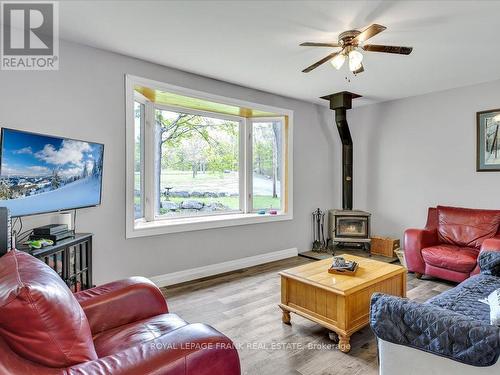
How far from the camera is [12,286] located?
3.20 ft

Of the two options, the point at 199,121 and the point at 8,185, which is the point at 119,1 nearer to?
the point at 8,185

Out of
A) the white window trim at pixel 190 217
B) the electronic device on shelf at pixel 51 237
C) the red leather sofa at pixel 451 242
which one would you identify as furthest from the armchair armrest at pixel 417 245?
the electronic device on shelf at pixel 51 237

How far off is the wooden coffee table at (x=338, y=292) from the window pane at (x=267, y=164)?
2.19m

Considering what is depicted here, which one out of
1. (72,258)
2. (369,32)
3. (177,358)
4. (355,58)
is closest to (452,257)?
(355,58)

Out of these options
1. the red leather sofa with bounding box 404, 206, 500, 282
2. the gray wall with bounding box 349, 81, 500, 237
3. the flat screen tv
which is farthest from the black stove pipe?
the flat screen tv

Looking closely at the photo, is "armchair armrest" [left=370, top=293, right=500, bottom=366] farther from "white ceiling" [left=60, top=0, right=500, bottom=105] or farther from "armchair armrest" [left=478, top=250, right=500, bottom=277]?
"white ceiling" [left=60, top=0, right=500, bottom=105]

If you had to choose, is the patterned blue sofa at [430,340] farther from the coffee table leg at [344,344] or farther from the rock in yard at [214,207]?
the rock in yard at [214,207]

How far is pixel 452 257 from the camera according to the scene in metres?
3.33

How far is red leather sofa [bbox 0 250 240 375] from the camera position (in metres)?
0.96

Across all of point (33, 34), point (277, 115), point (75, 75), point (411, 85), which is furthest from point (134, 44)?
point (411, 85)

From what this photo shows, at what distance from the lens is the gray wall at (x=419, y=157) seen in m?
4.07

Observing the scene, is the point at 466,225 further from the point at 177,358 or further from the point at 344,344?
the point at 177,358

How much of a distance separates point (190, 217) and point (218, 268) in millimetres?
797

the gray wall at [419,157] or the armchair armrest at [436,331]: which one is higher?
the gray wall at [419,157]
